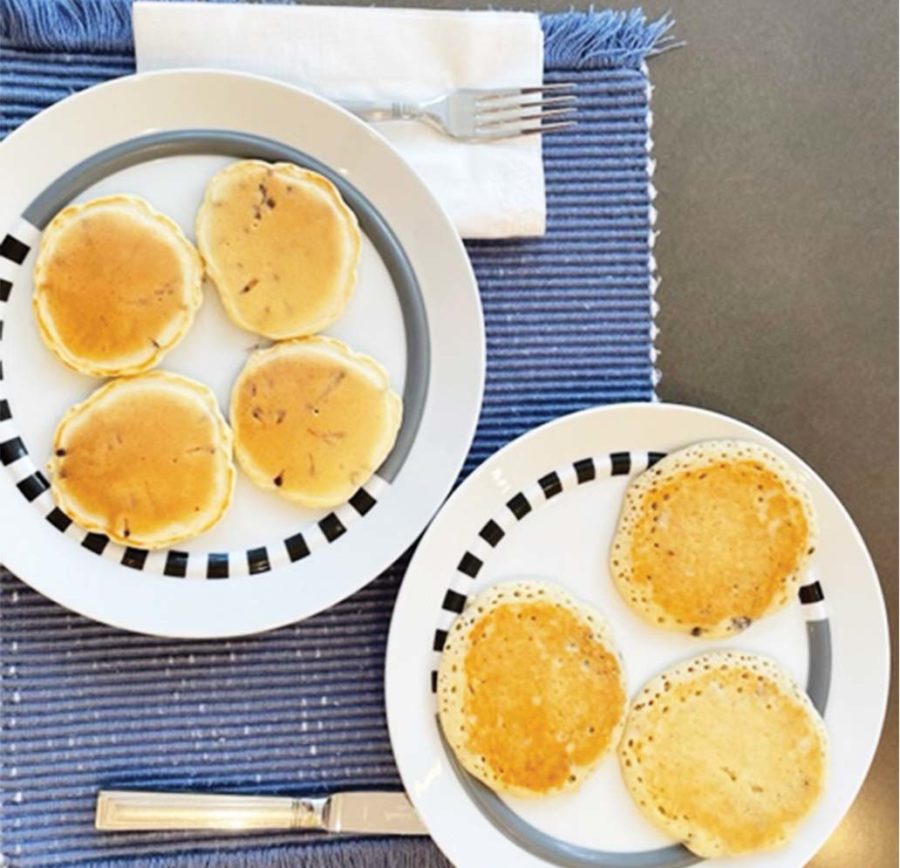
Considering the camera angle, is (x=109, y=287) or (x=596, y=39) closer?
(x=109, y=287)

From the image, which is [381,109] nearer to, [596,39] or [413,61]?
[413,61]

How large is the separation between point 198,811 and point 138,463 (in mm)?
306

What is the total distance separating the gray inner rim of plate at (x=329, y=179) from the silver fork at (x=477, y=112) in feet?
0.26

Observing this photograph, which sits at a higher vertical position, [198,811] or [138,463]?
[138,463]

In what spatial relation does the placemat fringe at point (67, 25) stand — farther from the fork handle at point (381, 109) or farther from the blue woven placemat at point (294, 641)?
the fork handle at point (381, 109)

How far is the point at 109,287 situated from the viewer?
0.88 m

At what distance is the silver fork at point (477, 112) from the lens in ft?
3.14

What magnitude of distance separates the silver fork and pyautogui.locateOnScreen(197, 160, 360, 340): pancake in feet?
0.33

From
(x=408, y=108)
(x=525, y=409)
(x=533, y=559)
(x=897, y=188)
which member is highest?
(x=408, y=108)

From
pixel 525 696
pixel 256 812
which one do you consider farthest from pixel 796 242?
pixel 256 812

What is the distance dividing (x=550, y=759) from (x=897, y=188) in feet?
2.08

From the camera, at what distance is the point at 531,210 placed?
980 millimetres

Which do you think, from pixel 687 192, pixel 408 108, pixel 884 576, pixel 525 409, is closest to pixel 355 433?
pixel 525 409

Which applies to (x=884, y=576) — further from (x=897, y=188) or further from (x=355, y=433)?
(x=355, y=433)
